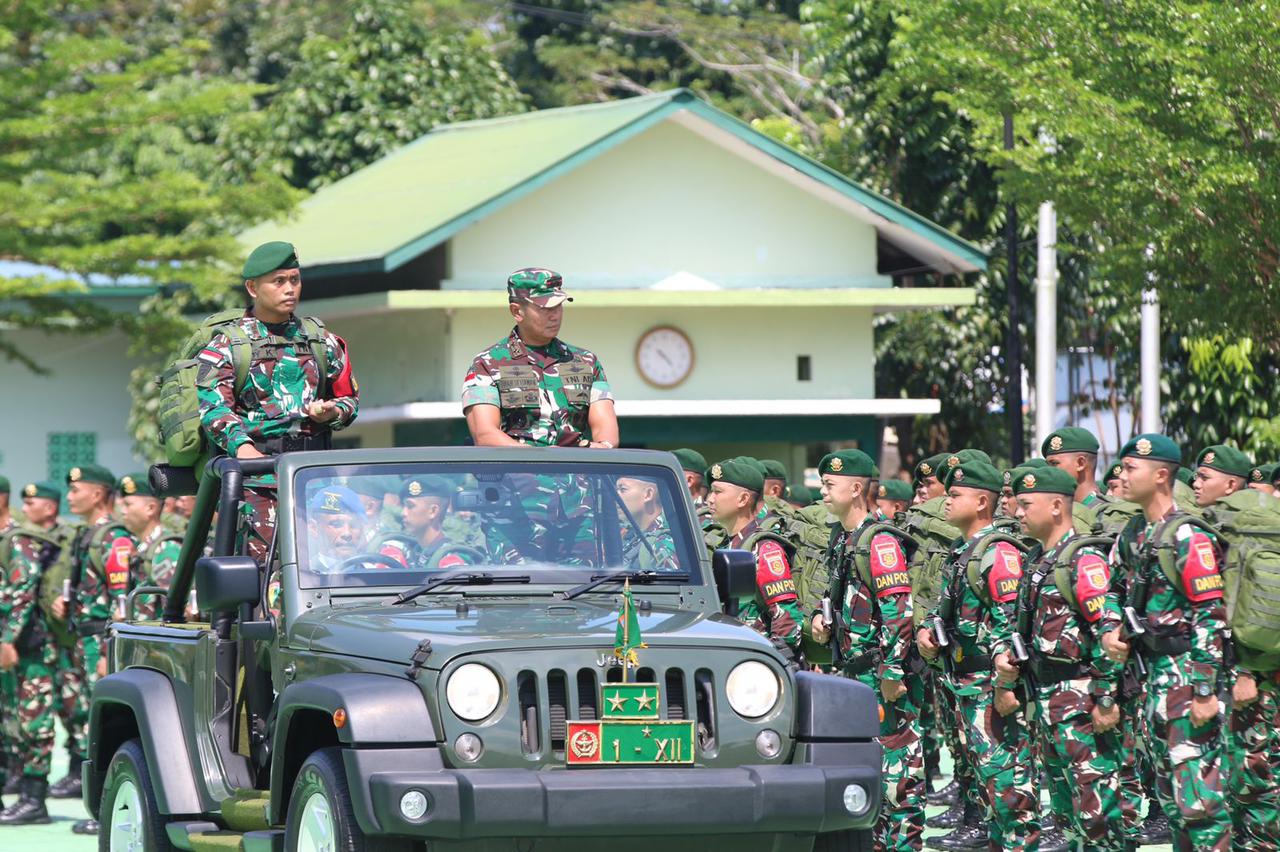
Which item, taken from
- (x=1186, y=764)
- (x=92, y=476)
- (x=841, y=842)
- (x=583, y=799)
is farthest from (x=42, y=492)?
(x=583, y=799)

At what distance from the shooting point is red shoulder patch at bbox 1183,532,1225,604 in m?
9.18

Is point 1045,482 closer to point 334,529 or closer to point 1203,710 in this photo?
point 1203,710

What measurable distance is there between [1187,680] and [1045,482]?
1169 millimetres

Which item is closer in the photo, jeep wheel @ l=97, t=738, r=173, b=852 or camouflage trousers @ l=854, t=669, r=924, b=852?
jeep wheel @ l=97, t=738, r=173, b=852

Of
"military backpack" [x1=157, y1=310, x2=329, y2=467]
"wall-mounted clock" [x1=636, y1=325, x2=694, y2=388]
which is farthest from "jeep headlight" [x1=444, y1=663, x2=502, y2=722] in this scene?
"wall-mounted clock" [x1=636, y1=325, x2=694, y2=388]

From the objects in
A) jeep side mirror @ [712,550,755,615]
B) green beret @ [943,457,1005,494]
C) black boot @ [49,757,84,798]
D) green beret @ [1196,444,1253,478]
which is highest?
green beret @ [1196,444,1253,478]

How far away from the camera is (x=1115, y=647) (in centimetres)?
935

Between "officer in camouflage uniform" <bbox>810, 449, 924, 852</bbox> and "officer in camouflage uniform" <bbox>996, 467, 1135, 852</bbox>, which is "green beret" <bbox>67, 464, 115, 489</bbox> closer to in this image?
"officer in camouflage uniform" <bbox>810, 449, 924, 852</bbox>

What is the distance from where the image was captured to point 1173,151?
13492mm

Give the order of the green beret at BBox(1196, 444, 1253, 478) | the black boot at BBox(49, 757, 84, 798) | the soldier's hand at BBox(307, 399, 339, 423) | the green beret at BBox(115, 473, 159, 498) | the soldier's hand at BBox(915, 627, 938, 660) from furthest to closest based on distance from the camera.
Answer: the black boot at BBox(49, 757, 84, 798) < the green beret at BBox(115, 473, 159, 498) < the soldier's hand at BBox(915, 627, 938, 660) < the green beret at BBox(1196, 444, 1253, 478) < the soldier's hand at BBox(307, 399, 339, 423)

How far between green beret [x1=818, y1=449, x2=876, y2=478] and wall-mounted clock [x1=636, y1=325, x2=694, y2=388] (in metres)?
12.2

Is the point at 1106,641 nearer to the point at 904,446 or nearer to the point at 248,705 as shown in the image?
the point at 248,705

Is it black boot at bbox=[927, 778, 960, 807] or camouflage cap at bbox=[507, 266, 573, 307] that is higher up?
camouflage cap at bbox=[507, 266, 573, 307]

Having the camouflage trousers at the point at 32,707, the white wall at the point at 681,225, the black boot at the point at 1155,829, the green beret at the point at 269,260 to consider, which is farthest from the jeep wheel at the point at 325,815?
the white wall at the point at 681,225
